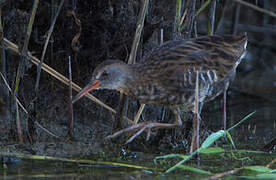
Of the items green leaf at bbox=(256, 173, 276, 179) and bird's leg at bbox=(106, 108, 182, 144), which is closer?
green leaf at bbox=(256, 173, 276, 179)

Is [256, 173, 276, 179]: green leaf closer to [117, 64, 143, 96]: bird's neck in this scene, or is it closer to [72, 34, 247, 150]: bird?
[72, 34, 247, 150]: bird

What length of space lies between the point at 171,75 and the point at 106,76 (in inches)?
22.8

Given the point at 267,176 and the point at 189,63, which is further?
the point at 189,63

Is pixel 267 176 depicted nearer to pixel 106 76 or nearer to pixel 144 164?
pixel 144 164

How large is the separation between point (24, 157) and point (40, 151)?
44 cm

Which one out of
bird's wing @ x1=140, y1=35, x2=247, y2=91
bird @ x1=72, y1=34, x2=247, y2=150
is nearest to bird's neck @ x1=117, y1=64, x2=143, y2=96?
bird @ x1=72, y1=34, x2=247, y2=150

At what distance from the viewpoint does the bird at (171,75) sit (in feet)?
14.6

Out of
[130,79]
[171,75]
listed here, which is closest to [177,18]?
[171,75]

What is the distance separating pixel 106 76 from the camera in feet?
14.5

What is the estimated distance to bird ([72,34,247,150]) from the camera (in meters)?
4.46

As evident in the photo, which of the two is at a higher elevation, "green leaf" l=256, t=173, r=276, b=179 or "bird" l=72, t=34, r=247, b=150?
"bird" l=72, t=34, r=247, b=150

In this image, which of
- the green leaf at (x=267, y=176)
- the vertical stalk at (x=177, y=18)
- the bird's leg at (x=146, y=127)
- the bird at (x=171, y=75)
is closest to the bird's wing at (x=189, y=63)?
the bird at (x=171, y=75)

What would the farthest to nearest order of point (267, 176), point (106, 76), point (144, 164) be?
point (106, 76) → point (144, 164) → point (267, 176)

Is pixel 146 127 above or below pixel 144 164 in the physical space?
above
